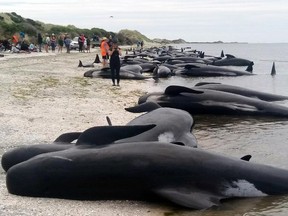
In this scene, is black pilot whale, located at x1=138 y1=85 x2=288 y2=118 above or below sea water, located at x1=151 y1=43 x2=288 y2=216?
above

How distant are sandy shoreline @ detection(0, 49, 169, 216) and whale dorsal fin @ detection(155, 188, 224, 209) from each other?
275mm

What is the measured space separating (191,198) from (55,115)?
23.4 ft

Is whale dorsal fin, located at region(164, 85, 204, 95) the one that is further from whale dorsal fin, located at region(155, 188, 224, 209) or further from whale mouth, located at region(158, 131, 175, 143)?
whale dorsal fin, located at region(155, 188, 224, 209)

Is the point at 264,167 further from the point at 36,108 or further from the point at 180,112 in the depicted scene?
the point at 36,108

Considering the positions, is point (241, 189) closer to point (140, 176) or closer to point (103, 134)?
point (140, 176)

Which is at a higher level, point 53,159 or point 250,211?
point 53,159

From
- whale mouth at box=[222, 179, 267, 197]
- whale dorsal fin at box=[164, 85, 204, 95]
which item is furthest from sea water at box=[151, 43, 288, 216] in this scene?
whale dorsal fin at box=[164, 85, 204, 95]

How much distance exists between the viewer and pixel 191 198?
6895mm

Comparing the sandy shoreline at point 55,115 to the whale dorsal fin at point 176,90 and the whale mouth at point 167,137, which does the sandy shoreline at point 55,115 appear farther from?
the whale mouth at point 167,137

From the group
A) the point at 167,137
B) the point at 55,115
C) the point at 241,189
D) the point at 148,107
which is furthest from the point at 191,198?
the point at 55,115

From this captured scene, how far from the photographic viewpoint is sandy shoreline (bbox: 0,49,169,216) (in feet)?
22.6

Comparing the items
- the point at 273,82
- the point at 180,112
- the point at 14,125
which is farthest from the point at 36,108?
the point at 273,82

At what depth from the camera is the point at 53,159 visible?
716 cm

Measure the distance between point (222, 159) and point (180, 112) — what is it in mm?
3579
